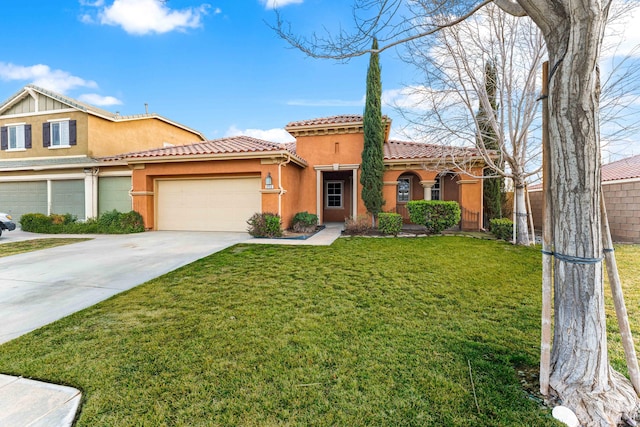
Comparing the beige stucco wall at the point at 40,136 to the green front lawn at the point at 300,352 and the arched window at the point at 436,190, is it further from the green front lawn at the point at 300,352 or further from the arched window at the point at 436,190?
the arched window at the point at 436,190

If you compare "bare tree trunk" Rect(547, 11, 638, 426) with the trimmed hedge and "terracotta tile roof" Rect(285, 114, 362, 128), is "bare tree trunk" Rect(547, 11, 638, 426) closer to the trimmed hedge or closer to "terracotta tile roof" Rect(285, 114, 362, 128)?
"terracotta tile roof" Rect(285, 114, 362, 128)

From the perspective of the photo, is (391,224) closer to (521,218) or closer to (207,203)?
(521,218)

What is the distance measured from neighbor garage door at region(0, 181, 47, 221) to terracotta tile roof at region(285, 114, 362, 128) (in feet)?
42.9

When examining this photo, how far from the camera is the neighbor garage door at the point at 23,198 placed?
1368cm

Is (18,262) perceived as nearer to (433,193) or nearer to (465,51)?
(465,51)

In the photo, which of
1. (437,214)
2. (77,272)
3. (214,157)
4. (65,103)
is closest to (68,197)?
(65,103)

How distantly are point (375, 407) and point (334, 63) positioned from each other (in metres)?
3.70

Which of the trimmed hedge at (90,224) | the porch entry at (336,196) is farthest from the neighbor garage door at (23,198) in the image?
the porch entry at (336,196)

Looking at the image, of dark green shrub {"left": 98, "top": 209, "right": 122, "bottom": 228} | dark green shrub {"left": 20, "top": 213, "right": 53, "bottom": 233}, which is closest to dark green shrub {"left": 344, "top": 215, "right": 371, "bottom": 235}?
dark green shrub {"left": 98, "top": 209, "right": 122, "bottom": 228}

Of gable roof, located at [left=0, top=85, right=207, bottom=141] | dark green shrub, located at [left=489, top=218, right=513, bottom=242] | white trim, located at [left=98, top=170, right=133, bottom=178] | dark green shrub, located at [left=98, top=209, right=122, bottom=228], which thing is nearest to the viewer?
dark green shrub, located at [left=489, top=218, right=513, bottom=242]

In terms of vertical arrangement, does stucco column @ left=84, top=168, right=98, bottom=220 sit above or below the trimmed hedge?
above

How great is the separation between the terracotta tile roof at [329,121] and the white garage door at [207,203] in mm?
3457

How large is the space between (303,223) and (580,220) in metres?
9.04

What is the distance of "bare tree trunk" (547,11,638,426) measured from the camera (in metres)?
1.91
